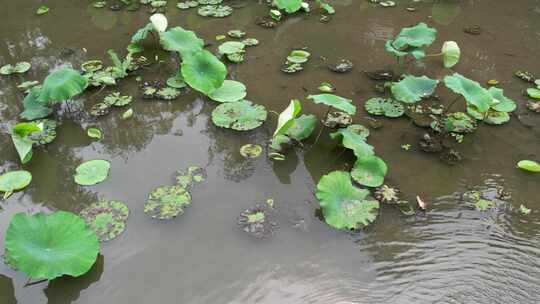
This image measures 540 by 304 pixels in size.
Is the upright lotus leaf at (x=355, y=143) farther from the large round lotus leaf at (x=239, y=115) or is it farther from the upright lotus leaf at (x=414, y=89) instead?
the large round lotus leaf at (x=239, y=115)

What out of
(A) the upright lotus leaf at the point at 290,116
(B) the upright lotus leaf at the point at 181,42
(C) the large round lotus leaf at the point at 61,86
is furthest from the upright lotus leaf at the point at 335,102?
(C) the large round lotus leaf at the point at 61,86

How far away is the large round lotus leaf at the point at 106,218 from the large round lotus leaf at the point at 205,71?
1.60 metres

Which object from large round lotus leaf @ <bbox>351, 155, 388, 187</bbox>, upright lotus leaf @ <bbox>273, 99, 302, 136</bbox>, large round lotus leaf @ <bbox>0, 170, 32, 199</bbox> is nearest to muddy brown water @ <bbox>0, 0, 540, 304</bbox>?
large round lotus leaf @ <bbox>0, 170, 32, 199</bbox>

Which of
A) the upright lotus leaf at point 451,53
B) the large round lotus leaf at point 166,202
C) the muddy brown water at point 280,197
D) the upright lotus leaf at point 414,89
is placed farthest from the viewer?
the upright lotus leaf at point 451,53

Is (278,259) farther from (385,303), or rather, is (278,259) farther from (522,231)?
(522,231)

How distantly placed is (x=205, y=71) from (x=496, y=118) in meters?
3.07

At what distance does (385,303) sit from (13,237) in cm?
243

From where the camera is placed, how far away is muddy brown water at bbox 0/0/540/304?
2934mm

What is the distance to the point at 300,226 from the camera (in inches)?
132

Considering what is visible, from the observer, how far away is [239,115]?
4.39m

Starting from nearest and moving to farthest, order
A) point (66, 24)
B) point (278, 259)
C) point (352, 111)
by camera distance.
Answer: point (278, 259) → point (352, 111) → point (66, 24)

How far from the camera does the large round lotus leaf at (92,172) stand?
370cm

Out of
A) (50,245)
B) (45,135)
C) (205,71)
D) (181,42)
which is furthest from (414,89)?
(45,135)

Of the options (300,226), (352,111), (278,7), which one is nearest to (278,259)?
(300,226)
